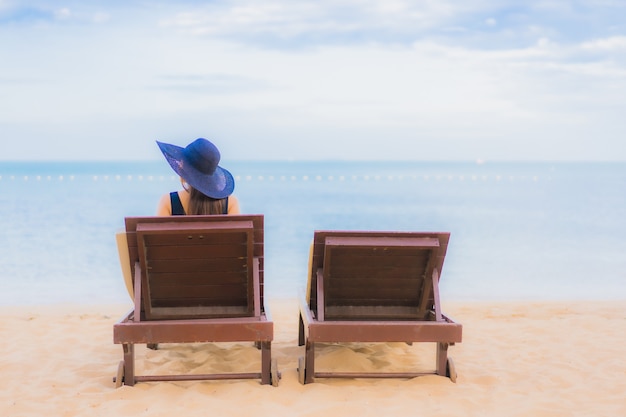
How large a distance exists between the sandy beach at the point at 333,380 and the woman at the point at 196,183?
1156mm

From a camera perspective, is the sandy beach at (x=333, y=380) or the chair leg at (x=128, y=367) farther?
the chair leg at (x=128, y=367)

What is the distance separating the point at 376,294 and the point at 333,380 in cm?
63

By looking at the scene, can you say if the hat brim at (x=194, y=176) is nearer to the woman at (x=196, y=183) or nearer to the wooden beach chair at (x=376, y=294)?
the woman at (x=196, y=183)

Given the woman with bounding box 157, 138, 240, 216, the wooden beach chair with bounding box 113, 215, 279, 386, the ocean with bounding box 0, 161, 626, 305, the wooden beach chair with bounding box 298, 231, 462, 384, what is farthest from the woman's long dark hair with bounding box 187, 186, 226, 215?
the ocean with bounding box 0, 161, 626, 305

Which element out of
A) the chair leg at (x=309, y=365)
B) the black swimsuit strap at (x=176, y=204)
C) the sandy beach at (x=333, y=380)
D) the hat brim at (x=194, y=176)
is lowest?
the sandy beach at (x=333, y=380)

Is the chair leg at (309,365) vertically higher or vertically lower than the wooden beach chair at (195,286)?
lower

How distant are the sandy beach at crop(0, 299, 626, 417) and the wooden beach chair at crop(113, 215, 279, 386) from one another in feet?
0.99

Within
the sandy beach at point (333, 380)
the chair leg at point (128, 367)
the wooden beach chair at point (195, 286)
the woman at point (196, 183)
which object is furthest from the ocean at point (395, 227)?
the chair leg at point (128, 367)

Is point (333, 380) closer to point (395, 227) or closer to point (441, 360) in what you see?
point (441, 360)

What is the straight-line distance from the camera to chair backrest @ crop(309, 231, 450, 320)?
4.45 metres

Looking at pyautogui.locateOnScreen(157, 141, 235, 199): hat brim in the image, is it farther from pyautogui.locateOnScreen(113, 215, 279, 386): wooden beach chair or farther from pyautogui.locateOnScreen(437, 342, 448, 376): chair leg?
pyautogui.locateOnScreen(437, 342, 448, 376): chair leg

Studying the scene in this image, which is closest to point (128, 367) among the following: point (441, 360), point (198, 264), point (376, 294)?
point (198, 264)

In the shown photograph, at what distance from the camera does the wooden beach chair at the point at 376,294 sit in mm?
4426

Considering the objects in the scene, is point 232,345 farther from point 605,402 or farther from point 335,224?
point 335,224
